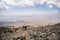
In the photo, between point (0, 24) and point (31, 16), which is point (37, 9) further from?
point (0, 24)

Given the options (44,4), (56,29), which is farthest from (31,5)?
(56,29)

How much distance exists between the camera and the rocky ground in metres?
1.72

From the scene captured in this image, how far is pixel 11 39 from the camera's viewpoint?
1727 millimetres

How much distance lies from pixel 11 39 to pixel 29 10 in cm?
49

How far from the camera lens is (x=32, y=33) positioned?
174 cm

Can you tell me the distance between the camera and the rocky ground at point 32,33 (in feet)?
5.65

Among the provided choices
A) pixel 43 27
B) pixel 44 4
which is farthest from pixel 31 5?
pixel 43 27

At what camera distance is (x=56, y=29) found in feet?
5.70

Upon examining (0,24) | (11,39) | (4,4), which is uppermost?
(4,4)

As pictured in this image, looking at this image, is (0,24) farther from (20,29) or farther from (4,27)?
(20,29)

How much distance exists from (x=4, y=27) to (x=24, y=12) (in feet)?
1.20

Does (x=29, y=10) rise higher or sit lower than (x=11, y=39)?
higher

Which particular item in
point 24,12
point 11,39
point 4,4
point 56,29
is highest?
point 4,4

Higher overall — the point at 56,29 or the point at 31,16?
the point at 31,16
